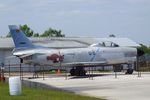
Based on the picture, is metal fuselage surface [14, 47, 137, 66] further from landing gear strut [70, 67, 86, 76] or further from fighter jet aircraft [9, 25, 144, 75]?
landing gear strut [70, 67, 86, 76]

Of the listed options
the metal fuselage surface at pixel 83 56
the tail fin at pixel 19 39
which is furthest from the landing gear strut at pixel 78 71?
the tail fin at pixel 19 39

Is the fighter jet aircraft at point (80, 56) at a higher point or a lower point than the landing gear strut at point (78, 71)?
higher

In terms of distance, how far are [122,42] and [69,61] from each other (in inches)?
1304

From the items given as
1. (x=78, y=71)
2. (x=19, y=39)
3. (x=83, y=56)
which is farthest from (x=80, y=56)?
(x=19, y=39)

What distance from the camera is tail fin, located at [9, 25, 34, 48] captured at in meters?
46.0

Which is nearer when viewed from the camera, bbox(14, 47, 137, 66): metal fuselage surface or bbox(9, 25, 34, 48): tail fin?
bbox(14, 47, 137, 66): metal fuselage surface

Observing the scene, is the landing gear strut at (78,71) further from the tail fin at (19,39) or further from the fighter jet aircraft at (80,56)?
the tail fin at (19,39)

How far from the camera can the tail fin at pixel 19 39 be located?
46000 mm

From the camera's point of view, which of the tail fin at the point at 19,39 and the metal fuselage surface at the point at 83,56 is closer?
the metal fuselage surface at the point at 83,56

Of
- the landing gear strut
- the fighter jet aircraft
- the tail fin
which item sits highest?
the tail fin

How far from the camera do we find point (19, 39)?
46.6m

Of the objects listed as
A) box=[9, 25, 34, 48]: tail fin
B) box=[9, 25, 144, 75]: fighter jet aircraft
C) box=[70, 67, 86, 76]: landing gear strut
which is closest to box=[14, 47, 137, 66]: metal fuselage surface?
box=[9, 25, 144, 75]: fighter jet aircraft

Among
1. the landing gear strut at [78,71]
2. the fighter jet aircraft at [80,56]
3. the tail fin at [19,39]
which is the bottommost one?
the landing gear strut at [78,71]

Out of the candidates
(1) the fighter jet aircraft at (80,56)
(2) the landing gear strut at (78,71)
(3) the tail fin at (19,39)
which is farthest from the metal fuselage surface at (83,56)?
(3) the tail fin at (19,39)
